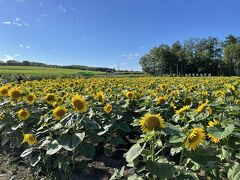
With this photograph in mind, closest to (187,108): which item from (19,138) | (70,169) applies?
(70,169)

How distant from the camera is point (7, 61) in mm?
82000

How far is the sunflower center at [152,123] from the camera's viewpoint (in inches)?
98.0

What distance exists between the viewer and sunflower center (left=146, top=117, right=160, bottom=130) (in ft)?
8.17

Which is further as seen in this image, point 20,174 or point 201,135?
point 20,174

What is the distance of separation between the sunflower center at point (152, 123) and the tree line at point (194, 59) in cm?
6903

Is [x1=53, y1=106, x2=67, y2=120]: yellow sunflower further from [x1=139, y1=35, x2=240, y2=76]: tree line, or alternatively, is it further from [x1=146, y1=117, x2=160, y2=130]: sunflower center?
[x1=139, y1=35, x2=240, y2=76]: tree line

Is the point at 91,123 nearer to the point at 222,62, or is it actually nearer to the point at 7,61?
the point at 222,62

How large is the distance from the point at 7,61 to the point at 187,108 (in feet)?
276

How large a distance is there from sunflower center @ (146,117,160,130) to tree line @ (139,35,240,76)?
69.0 metres

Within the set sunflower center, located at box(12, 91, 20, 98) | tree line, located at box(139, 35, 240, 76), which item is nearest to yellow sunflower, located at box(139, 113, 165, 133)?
sunflower center, located at box(12, 91, 20, 98)

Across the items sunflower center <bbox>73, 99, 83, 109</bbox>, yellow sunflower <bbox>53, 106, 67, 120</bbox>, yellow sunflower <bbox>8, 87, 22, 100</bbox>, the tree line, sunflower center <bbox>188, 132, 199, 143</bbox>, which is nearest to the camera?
sunflower center <bbox>188, 132, 199, 143</bbox>

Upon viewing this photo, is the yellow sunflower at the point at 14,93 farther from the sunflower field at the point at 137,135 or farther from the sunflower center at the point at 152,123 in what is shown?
the sunflower center at the point at 152,123

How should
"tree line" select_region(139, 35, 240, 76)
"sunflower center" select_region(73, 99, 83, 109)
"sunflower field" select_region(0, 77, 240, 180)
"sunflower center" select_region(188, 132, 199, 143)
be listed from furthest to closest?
"tree line" select_region(139, 35, 240, 76), "sunflower center" select_region(73, 99, 83, 109), "sunflower field" select_region(0, 77, 240, 180), "sunflower center" select_region(188, 132, 199, 143)

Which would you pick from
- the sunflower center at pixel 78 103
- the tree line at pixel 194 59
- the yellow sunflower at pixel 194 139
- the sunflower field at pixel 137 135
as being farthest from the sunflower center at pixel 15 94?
the tree line at pixel 194 59
